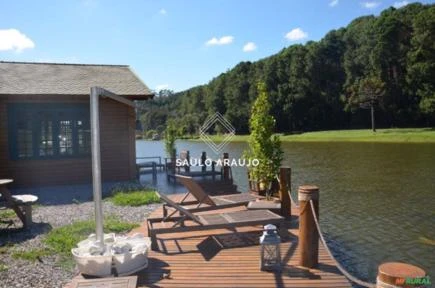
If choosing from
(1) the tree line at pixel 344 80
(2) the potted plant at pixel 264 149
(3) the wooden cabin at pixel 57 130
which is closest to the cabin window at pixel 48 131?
(3) the wooden cabin at pixel 57 130

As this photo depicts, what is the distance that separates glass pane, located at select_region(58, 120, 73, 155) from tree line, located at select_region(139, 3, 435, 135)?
112 ft

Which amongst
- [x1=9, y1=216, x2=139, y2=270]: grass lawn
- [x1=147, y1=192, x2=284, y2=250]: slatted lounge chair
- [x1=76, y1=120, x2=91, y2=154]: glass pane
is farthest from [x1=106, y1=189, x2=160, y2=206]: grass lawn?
[x1=147, y1=192, x2=284, y2=250]: slatted lounge chair

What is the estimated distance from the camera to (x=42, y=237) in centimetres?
788

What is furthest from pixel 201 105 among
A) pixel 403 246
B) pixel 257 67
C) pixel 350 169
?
pixel 403 246

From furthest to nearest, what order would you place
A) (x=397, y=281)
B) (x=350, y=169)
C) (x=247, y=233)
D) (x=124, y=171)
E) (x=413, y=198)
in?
(x=350, y=169), (x=124, y=171), (x=413, y=198), (x=247, y=233), (x=397, y=281)

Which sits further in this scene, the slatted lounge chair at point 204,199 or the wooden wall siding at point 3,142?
the wooden wall siding at point 3,142

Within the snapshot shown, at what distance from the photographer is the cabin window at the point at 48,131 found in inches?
556

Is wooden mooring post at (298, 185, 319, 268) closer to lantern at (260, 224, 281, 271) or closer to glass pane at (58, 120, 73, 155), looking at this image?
lantern at (260, 224, 281, 271)

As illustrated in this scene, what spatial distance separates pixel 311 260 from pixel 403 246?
4.18 m

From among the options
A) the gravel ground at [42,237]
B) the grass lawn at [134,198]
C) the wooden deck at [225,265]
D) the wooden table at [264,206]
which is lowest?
the gravel ground at [42,237]

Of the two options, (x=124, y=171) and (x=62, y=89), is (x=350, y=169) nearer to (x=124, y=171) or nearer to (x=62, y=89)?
(x=124, y=171)

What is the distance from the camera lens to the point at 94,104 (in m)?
5.07

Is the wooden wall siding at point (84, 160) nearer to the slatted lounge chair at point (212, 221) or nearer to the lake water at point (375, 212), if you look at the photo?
the lake water at point (375, 212)

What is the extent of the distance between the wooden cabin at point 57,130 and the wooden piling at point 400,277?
12.9 meters
